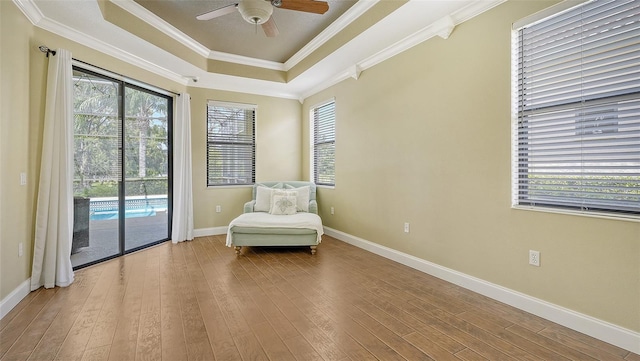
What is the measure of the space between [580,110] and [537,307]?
5.06ft

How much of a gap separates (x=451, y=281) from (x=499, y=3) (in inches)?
103

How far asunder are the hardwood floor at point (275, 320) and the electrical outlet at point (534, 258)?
0.41 meters

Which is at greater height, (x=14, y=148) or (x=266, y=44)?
(x=266, y=44)

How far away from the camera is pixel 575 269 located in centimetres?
210

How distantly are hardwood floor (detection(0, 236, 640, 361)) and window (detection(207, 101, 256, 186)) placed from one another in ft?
7.43

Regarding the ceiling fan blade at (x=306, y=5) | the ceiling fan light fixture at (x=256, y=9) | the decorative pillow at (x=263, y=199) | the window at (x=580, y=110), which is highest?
the ceiling fan blade at (x=306, y=5)

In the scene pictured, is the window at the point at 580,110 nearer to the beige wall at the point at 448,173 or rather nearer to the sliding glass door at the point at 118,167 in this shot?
the beige wall at the point at 448,173

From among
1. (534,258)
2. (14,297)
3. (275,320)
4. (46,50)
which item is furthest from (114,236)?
(534,258)

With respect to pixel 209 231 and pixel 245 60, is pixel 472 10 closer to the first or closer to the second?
pixel 245 60

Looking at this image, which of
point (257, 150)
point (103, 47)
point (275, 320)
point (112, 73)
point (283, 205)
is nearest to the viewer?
point (275, 320)

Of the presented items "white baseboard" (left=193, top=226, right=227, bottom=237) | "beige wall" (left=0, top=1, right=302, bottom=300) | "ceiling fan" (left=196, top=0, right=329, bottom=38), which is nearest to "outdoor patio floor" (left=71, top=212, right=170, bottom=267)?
"white baseboard" (left=193, top=226, right=227, bottom=237)

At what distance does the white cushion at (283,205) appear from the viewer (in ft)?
14.8

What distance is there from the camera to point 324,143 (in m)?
5.29

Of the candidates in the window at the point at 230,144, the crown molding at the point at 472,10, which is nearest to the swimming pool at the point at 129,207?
the window at the point at 230,144
